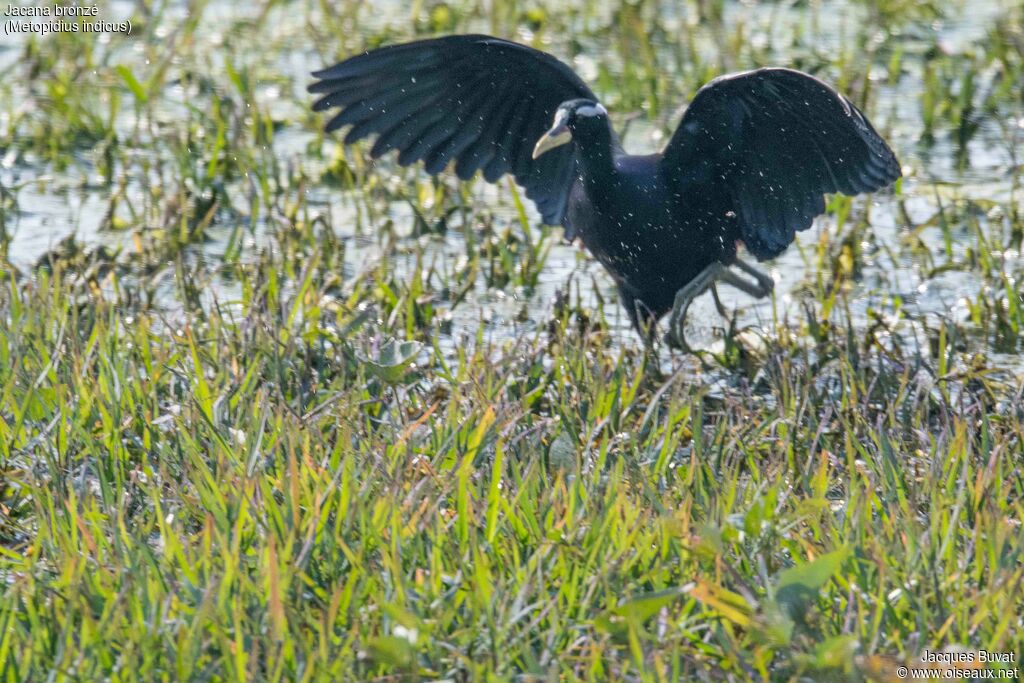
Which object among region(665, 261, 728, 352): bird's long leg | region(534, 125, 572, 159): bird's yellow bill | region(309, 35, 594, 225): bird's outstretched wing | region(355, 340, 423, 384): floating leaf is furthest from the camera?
region(309, 35, 594, 225): bird's outstretched wing

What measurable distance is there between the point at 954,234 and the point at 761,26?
6.31 feet

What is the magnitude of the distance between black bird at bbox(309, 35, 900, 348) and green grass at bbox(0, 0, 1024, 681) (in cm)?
24

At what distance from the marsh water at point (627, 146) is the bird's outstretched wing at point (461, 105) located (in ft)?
0.93

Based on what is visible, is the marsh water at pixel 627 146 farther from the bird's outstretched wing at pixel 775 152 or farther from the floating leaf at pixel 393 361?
the floating leaf at pixel 393 361

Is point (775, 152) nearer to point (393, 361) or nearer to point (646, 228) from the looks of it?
point (646, 228)

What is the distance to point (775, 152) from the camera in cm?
380

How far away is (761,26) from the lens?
A: 6520mm

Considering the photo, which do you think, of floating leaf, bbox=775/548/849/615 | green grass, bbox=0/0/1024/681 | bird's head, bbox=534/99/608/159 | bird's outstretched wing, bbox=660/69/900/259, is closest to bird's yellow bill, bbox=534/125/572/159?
bird's head, bbox=534/99/608/159

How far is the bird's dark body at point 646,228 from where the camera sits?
12.3 ft

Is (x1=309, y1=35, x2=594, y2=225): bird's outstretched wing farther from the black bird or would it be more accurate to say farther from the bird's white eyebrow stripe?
the bird's white eyebrow stripe

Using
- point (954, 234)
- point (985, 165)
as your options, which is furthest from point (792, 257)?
point (985, 165)

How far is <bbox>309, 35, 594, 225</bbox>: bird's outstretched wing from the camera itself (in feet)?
13.3

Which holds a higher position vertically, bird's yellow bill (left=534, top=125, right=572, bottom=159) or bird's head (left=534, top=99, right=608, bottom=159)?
bird's head (left=534, top=99, right=608, bottom=159)

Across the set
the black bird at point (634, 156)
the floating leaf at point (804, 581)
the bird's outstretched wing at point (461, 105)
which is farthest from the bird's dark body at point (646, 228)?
the floating leaf at point (804, 581)
